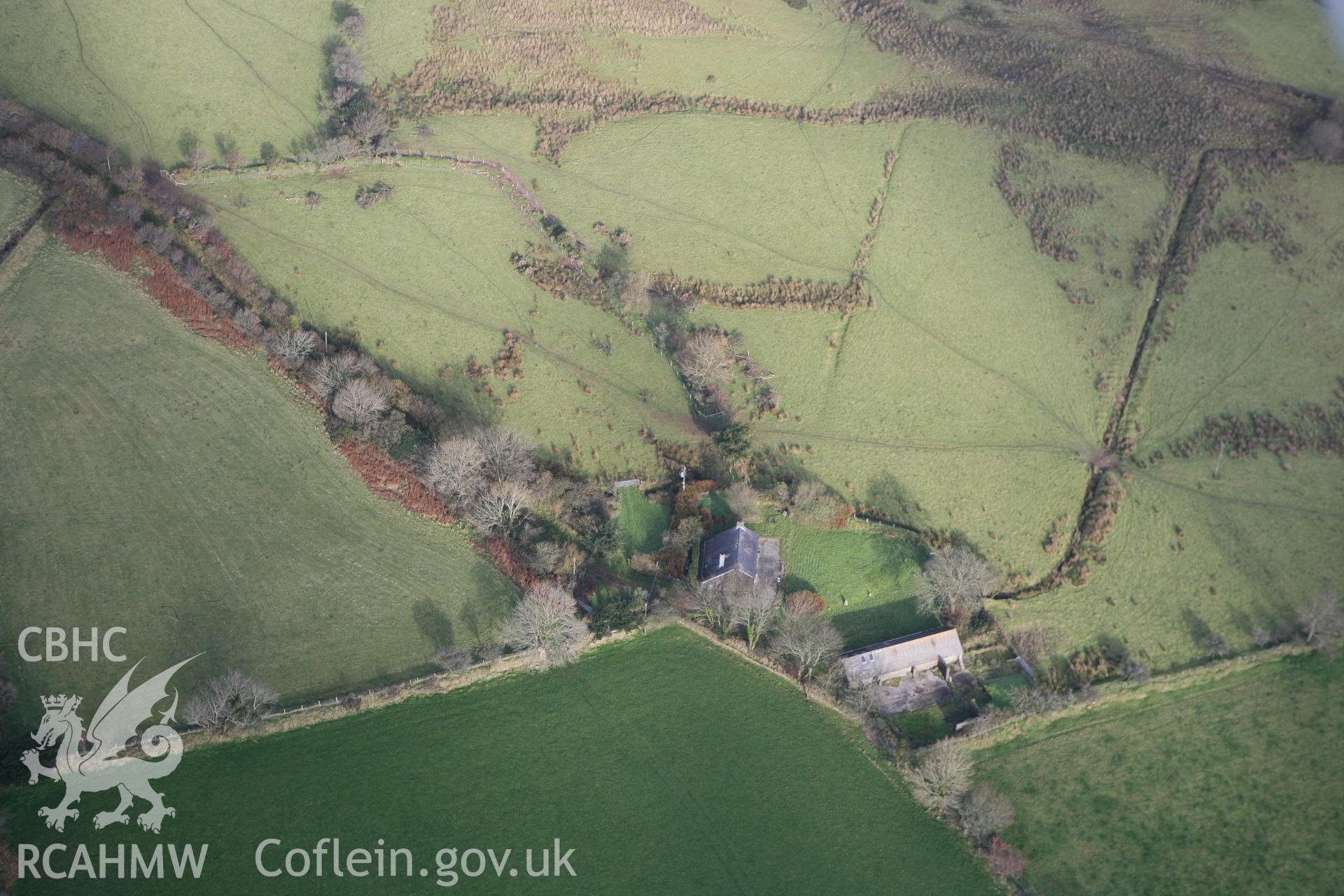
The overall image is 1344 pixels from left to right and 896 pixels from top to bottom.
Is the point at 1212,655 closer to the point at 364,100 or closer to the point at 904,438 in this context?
the point at 904,438

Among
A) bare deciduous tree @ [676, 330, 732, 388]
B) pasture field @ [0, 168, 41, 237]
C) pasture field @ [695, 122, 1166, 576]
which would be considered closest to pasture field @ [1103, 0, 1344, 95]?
pasture field @ [695, 122, 1166, 576]

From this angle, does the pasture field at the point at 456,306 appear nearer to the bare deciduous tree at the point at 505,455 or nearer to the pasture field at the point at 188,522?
the bare deciduous tree at the point at 505,455

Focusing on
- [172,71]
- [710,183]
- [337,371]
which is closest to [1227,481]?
[710,183]

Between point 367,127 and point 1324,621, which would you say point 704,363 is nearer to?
point 367,127

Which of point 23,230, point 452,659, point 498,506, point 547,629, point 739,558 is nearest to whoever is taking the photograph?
point 452,659

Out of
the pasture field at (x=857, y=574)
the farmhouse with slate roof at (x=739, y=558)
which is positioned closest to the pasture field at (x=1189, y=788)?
the pasture field at (x=857, y=574)

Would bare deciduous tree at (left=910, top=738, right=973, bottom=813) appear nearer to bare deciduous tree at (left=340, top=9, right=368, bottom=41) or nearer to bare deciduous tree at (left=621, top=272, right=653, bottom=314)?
bare deciduous tree at (left=621, top=272, right=653, bottom=314)
